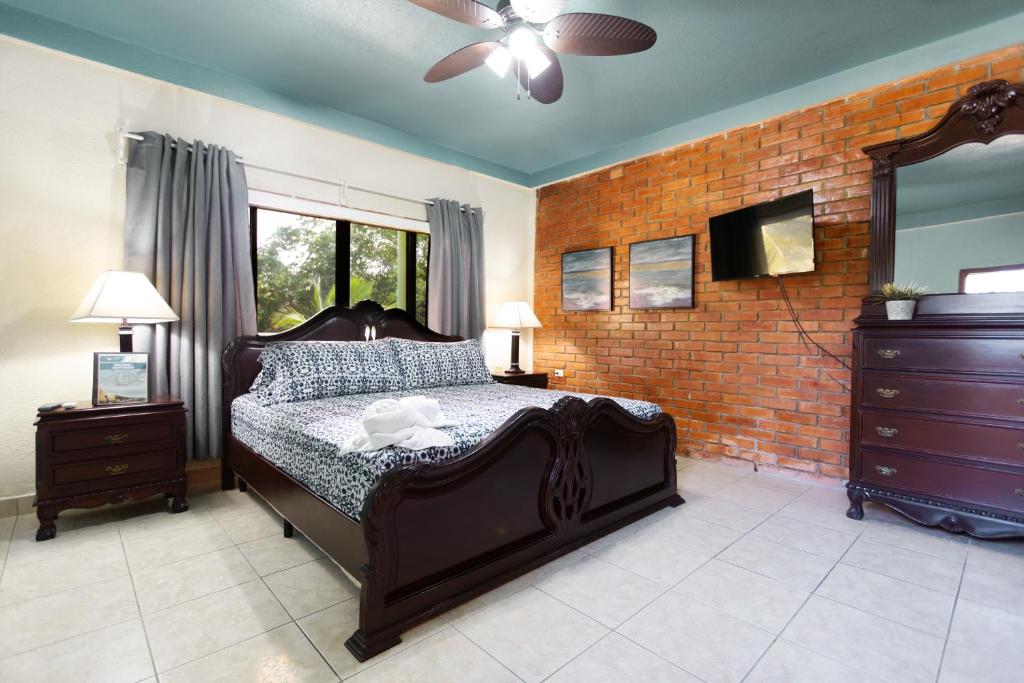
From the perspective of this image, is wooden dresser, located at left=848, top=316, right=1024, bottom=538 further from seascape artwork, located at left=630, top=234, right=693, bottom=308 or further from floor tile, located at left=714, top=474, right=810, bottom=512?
seascape artwork, located at left=630, top=234, right=693, bottom=308

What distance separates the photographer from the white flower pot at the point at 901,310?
2527mm

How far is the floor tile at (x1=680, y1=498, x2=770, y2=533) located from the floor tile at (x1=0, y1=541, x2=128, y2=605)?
9.38 ft

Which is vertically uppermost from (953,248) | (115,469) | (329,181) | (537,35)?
(537,35)

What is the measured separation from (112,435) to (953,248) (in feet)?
15.4

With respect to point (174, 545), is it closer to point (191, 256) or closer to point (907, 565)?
point (191, 256)

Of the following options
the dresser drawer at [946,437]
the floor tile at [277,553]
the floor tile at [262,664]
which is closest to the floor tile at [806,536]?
the dresser drawer at [946,437]

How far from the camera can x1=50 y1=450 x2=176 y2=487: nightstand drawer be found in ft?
7.87

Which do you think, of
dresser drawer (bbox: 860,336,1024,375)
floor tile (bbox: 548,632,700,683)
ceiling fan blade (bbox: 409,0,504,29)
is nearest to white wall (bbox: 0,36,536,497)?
ceiling fan blade (bbox: 409,0,504,29)

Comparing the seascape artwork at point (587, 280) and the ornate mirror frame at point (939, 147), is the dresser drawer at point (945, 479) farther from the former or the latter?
the seascape artwork at point (587, 280)

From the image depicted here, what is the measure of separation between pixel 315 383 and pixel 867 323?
3239 millimetres

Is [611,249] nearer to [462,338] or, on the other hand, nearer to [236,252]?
[462,338]

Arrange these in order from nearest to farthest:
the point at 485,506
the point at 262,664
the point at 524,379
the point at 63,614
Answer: the point at 262,664 → the point at 63,614 → the point at 485,506 → the point at 524,379

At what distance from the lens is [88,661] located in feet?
4.86

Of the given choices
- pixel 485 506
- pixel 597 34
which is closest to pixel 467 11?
pixel 597 34
